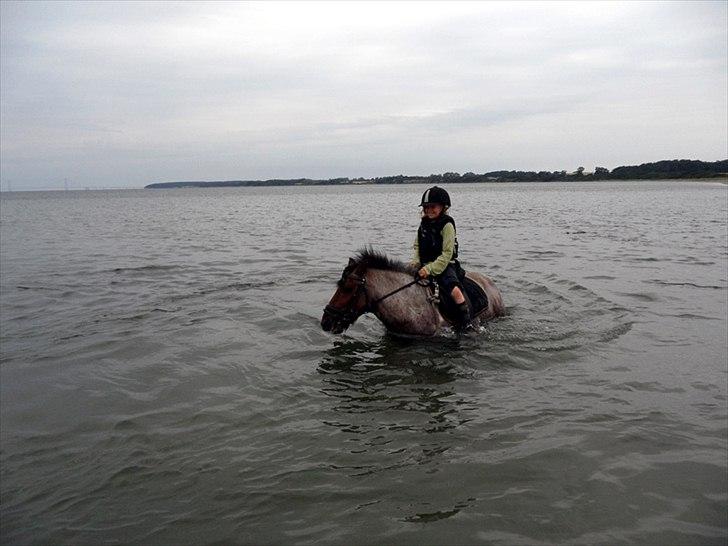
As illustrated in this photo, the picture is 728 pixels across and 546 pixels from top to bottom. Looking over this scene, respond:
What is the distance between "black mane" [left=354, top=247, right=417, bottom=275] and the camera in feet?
29.4

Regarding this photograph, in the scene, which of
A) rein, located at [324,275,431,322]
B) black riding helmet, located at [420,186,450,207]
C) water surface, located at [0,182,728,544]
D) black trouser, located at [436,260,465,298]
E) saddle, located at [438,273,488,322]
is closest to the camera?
Answer: water surface, located at [0,182,728,544]

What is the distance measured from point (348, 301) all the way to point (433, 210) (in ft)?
7.83

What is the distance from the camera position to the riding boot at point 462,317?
29.8 ft

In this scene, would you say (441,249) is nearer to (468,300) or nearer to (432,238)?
(432,238)

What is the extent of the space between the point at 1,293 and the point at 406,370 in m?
12.6

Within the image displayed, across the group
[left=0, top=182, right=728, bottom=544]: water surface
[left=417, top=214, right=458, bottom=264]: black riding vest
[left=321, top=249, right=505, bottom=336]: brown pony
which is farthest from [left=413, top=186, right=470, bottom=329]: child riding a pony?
[left=0, top=182, right=728, bottom=544]: water surface

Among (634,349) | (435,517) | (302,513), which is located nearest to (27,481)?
(302,513)

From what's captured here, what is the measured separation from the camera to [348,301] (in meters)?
8.73

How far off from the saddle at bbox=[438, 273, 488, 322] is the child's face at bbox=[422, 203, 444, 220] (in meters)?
1.37

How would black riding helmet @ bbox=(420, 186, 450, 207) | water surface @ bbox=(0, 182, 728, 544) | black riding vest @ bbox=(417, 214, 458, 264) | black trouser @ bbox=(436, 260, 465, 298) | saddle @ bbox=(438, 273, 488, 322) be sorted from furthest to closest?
black riding vest @ bbox=(417, 214, 458, 264), saddle @ bbox=(438, 273, 488, 322), black trouser @ bbox=(436, 260, 465, 298), black riding helmet @ bbox=(420, 186, 450, 207), water surface @ bbox=(0, 182, 728, 544)

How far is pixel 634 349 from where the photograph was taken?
832 centimetres

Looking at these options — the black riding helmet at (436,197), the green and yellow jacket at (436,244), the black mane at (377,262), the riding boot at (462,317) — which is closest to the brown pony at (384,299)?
the black mane at (377,262)

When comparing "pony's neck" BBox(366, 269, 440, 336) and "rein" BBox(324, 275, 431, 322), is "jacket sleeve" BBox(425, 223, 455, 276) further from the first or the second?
"pony's neck" BBox(366, 269, 440, 336)

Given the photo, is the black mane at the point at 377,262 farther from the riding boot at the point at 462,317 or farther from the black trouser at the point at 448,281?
the riding boot at the point at 462,317
